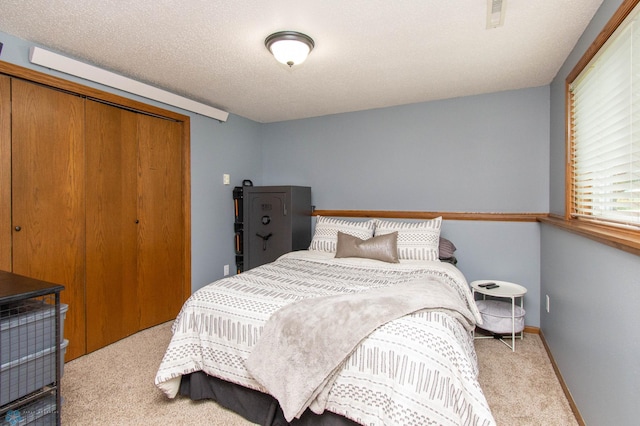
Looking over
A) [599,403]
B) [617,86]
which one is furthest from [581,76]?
[599,403]

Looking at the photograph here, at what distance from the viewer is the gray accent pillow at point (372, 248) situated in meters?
2.86

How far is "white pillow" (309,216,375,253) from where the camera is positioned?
3.26 meters

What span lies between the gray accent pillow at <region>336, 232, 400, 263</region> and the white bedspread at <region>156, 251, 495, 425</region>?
0.22 meters

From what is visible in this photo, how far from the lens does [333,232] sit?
3363 millimetres

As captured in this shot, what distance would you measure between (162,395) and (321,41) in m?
2.54

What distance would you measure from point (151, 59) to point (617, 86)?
296cm

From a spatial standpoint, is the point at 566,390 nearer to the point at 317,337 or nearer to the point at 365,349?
the point at 365,349

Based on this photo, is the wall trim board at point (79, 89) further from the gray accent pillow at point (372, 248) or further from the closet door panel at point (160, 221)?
the gray accent pillow at point (372, 248)

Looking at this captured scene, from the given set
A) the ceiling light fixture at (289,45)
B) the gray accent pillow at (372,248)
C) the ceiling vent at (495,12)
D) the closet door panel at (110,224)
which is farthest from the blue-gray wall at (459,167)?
the closet door panel at (110,224)

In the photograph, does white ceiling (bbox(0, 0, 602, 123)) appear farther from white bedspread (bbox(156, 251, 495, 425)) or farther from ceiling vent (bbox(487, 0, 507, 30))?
white bedspread (bbox(156, 251, 495, 425))

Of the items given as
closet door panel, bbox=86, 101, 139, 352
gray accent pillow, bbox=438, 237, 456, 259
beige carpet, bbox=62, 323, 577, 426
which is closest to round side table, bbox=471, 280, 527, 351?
beige carpet, bbox=62, 323, 577, 426

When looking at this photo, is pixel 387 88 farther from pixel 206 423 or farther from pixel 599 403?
pixel 206 423

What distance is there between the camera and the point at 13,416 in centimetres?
151

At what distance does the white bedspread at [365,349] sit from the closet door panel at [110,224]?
122 cm
